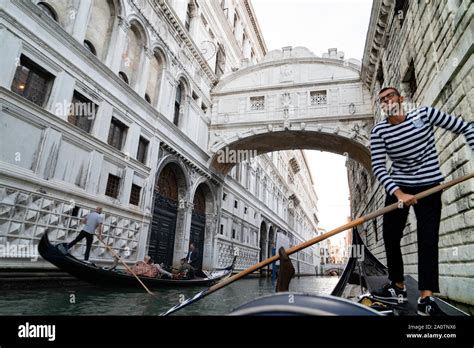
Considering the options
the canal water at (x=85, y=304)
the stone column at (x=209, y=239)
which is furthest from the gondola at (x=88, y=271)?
the stone column at (x=209, y=239)

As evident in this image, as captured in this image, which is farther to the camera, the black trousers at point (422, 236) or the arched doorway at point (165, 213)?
the arched doorway at point (165, 213)

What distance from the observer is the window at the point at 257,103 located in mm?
10581

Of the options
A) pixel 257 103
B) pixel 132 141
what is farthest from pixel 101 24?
pixel 257 103

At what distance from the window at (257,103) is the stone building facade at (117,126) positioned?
5.74ft

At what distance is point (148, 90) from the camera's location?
8.20 meters

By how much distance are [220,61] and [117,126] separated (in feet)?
24.6

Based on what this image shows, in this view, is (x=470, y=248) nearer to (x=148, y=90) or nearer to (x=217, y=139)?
→ (x=148, y=90)

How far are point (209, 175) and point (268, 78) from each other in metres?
4.18

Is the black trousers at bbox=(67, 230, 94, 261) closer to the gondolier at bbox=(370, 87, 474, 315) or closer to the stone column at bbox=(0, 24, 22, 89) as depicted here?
the stone column at bbox=(0, 24, 22, 89)

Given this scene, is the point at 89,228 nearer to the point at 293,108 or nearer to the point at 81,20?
the point at 81,20

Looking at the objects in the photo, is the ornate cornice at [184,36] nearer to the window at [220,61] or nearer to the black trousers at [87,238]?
the window at [220,61]

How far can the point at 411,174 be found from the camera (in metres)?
1.68

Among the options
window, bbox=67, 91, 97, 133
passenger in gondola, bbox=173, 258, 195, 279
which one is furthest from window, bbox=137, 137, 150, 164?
passenger in gondola, bbox=173, 258, 195, 279

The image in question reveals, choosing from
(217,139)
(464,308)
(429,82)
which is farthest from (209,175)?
(464,308)
